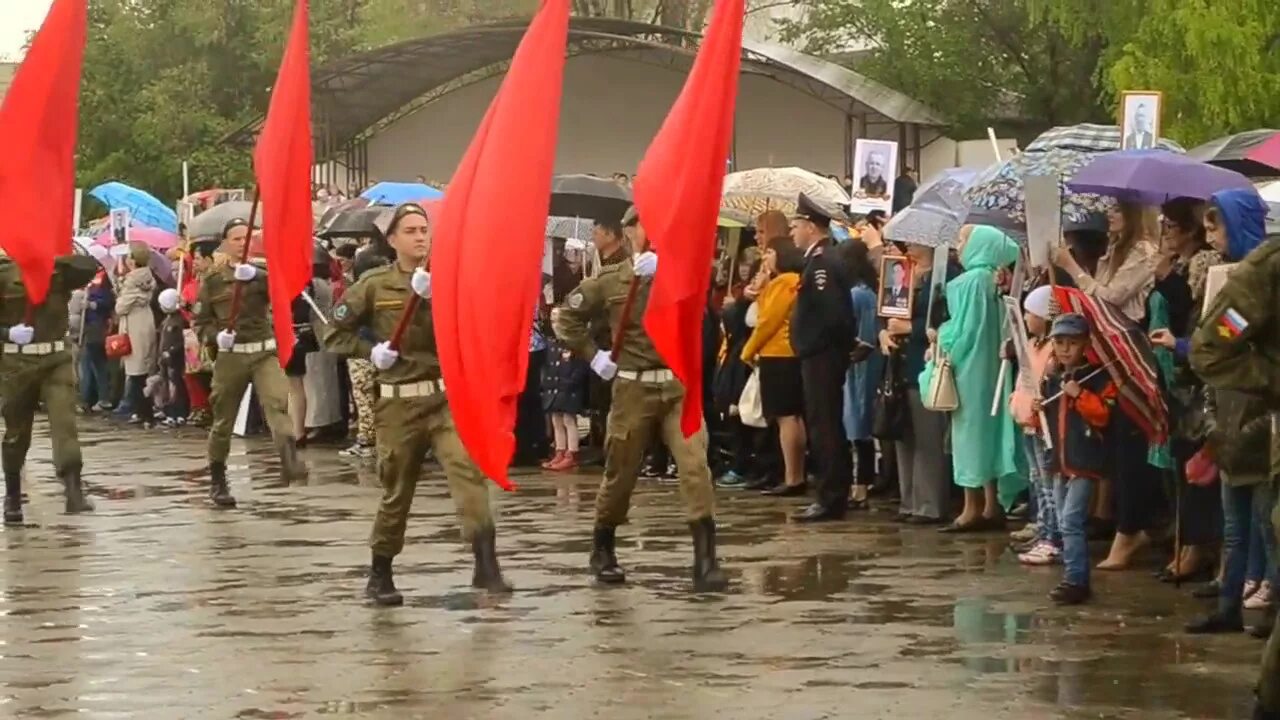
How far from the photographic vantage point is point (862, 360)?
15.6 metres

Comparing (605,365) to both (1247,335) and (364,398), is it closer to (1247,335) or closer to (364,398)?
(1247,335)

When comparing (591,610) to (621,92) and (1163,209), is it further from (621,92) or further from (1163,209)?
(621,92)

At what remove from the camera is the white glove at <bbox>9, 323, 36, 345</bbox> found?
1545cm

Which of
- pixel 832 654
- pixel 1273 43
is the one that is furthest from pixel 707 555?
pixel 1273 43

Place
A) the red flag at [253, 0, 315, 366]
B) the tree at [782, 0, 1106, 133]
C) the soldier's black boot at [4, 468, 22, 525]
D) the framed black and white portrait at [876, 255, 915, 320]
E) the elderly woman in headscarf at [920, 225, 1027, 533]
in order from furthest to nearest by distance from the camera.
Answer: the tree at [782, 0, 1106, 133] < the soldier's black boot at [4, 468, 22, 525] < the framed black and white portrait at [876, 255, 915, 320] < the elderly woman in headscarf at [920, 225, 1027, 533] < the red flag at [253, 0, 315, 366]

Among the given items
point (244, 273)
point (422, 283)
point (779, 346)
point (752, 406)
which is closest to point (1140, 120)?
point (779, 346)

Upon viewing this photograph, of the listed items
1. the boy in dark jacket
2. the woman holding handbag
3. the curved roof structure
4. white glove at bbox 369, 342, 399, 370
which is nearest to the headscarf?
the boy in dark jacket

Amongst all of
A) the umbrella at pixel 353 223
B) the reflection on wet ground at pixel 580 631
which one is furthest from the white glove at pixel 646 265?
the umbrella at pixel 353 223

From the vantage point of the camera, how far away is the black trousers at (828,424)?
15.3 metres

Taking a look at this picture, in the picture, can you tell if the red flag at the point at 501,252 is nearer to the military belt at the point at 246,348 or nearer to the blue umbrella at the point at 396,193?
the military belt at the point at 246,348

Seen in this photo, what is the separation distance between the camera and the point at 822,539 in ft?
46.7

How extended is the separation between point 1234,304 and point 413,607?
14.9ft

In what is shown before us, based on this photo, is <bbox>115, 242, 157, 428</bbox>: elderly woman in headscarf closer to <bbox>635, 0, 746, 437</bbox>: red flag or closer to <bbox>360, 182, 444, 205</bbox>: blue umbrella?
<bbox>360, 182, 444, 205</bbox>: blue umbrella

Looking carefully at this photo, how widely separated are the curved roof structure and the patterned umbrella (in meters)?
20.3
